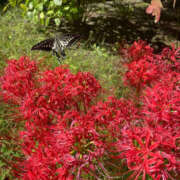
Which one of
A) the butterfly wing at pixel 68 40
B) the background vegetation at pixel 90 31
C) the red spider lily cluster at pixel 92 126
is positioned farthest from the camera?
the background vegetation at pixel 90 31

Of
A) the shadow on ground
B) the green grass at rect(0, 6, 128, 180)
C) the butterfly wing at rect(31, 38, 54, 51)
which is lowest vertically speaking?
the green grass at rect(0, 6, 128, 180)

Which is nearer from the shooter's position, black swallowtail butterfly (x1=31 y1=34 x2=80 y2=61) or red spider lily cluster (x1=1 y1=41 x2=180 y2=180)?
red spider lily cluster (x1=1 y1=41 x2=180 y2=180)

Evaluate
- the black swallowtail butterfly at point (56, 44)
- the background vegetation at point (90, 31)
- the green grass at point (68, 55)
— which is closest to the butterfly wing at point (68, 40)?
the black swallowtail butterfly at point (56, 44)

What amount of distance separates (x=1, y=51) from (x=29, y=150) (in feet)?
6.70

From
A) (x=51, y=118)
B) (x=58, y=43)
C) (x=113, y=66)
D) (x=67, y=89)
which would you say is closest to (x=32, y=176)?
(x=51, y=118)

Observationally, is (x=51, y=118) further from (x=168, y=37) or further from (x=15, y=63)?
(x=168, y=37)

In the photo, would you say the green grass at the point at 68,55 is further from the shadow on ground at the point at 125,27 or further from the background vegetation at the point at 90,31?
the shadow on ground at the point at 125,27

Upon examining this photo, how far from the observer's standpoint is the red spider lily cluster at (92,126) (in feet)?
2.34

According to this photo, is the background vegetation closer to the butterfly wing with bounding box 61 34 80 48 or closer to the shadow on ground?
the shadow on ground

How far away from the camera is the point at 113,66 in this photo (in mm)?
2645

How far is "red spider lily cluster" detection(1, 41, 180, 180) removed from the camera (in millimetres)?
713

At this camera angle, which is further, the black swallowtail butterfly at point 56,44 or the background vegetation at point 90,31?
the background vegetation at point 90,31

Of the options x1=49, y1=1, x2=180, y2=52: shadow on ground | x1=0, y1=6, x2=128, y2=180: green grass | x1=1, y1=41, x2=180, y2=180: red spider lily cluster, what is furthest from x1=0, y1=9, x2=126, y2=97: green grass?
x1=1, y1=41, x2=180, y2=180: red spider lily cluster

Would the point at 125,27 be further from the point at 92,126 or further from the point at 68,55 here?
the point at 92,126
